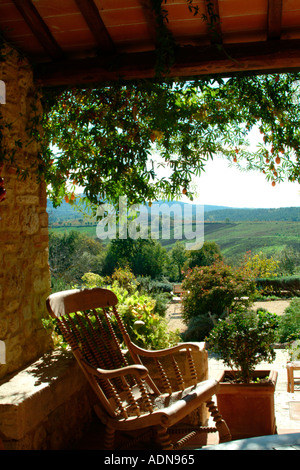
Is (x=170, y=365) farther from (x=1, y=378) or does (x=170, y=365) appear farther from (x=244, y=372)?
(x=1, y=378)

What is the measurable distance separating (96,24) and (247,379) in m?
2.38

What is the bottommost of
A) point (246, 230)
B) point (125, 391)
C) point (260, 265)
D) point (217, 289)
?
point (217, 289)

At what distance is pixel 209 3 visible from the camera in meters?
2.38

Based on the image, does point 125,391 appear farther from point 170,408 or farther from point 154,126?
point 154,126

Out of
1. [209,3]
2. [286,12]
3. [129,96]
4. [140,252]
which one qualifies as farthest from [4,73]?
[140,252]

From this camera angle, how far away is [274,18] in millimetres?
2486

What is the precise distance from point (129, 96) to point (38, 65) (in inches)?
24.8

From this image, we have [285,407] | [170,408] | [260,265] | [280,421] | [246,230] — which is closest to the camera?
[170,408]

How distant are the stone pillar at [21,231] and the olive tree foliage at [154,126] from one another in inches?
6.5

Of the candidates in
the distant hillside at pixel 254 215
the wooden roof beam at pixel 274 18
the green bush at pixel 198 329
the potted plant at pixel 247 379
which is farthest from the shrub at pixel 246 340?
the distant hillside at pixel 254 215

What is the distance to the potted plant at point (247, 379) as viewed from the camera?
2658mm

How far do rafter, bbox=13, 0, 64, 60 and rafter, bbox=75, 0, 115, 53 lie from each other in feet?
0.89

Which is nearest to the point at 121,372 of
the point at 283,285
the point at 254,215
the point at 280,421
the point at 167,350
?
the point at 167,350

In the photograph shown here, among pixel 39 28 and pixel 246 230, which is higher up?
pixel 39 28
